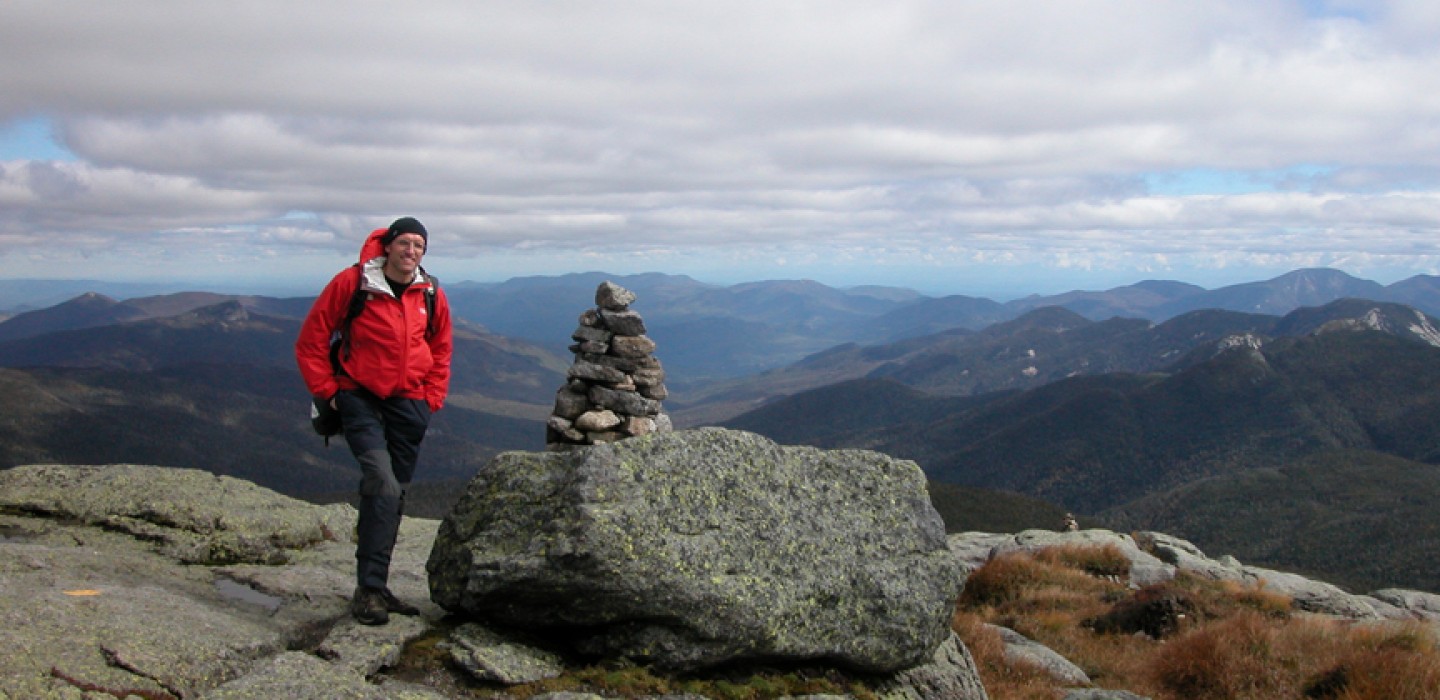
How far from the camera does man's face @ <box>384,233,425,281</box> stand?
33.6ft

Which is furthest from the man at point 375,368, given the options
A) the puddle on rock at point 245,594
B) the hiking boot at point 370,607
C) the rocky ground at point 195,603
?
the puddle on rock at point 245,594

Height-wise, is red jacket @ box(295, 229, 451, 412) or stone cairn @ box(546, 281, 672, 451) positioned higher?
red jacket @ box(295, 229, 451, 412)

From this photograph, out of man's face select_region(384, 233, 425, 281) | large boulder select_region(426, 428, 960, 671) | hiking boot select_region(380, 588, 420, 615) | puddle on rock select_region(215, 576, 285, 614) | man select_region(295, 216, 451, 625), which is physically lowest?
puddle on rock select_region(215, 576, 285, 614)

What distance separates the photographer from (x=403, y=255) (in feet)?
33.6

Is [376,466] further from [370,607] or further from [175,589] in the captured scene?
[175,589]

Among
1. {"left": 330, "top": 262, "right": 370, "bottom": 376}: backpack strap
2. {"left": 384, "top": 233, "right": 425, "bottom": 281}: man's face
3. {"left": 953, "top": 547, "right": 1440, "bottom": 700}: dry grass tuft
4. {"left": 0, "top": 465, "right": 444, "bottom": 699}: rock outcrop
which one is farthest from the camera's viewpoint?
{"left": 953, "top": 547, "right": 1440, "bottom": 700}: dry grass tuft

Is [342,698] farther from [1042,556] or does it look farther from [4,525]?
[1042,556]

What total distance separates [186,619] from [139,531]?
5570mm

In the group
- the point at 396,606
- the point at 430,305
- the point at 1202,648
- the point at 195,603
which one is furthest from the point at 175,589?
the point at 1202,648

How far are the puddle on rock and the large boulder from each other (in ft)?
7.93

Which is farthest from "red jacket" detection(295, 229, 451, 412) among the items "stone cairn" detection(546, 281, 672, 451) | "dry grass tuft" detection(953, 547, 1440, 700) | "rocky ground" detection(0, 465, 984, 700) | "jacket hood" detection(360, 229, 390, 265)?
"dry grass tuft" detection(953, 547, 1440, 700)

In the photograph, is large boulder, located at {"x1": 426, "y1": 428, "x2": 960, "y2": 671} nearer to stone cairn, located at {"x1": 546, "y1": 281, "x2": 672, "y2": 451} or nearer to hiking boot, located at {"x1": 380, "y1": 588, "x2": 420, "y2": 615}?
hiking boot, located at {"x1": 380, "y1": 588, "x2": 420, "y2": 615}

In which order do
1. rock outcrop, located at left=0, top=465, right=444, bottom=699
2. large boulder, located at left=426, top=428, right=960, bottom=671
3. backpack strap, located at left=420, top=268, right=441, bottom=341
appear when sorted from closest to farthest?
1. rock outcrop, located at left=0, top=465, right=444, bottom=699
2. large boulder, located at left=426, top=428, right=960, bottom=671
3. backpack strap, located at left=420, top=268, right=441, bottom=341

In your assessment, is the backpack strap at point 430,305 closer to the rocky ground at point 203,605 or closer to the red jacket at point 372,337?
the red jacket at point 372,337
